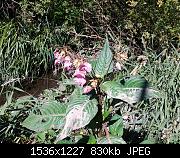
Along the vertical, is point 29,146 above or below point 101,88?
below

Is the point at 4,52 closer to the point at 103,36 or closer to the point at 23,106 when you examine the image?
the point at 103,36

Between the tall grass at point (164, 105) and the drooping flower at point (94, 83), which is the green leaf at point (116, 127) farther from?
the tall grass at point (164, 105)

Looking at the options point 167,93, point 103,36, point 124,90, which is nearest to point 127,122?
point 167,93

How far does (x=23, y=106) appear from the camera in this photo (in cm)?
362

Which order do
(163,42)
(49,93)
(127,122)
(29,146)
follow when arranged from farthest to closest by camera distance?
(163,42) → (49,93) → (127,122) → (29,146)

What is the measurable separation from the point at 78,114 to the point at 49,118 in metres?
0.23

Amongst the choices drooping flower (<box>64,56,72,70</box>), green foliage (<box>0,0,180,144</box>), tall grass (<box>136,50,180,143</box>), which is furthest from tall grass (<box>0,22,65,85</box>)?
drooping flower (<box>64,56,72,70</box>)

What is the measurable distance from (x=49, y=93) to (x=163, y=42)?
4.67ft

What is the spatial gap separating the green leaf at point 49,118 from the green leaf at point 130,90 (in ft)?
0.95

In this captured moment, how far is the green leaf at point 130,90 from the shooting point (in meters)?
2.34

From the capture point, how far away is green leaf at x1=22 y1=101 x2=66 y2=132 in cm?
244

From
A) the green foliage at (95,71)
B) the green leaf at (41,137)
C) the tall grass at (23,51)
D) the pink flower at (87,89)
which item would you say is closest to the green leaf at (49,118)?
the green foliage at (95,71)

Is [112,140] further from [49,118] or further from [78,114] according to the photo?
[49,118]

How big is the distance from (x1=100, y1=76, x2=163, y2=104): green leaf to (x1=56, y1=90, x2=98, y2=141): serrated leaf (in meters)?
0.10
